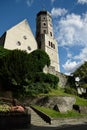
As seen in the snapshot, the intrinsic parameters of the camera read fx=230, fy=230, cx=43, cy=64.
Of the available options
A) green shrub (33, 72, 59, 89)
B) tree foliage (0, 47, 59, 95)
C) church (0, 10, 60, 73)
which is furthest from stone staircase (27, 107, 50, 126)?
church (0, 10, 60, 73)

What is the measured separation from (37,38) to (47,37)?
3166mm

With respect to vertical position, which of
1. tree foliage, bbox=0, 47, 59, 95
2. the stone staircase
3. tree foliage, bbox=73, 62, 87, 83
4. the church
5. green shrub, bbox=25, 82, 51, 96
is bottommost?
the stone staircase

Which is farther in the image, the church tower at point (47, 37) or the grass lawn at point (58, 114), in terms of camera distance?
the church tower at point (47, 37)

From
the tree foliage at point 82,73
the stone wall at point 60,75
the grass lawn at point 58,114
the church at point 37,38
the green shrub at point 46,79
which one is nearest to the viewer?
the grass lawn at point 58,114

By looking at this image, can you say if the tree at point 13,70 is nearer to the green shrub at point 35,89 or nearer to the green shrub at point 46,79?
the green shrub at point 35,89

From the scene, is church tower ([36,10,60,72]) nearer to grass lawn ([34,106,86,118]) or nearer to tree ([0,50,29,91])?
tree ([0,50,29,91])

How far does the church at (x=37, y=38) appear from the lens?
43.7m

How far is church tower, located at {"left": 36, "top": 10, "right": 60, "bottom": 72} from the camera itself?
56.8 meters

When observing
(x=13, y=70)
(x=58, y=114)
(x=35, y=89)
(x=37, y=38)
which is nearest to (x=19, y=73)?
(x=13, y=70)

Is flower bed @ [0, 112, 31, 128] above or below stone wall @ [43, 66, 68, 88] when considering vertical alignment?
below

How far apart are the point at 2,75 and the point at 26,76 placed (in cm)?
292

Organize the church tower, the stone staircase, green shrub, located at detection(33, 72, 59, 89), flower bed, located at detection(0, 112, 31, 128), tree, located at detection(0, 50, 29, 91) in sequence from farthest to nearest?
1. the church tower
2. green shrub, located at detection(33, 72, 59, 89)
3. tree, located at detection(0, 50, 29, 91)
4. the stone staircase
5. flower bed, located at detection(0, 112, 31, 128)

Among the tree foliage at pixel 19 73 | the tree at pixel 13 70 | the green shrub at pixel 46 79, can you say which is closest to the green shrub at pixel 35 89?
the tree foliage at pixel 19 73

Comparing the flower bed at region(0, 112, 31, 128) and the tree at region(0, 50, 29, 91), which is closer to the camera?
the flower bed at region(0, 112, 31, 128)
